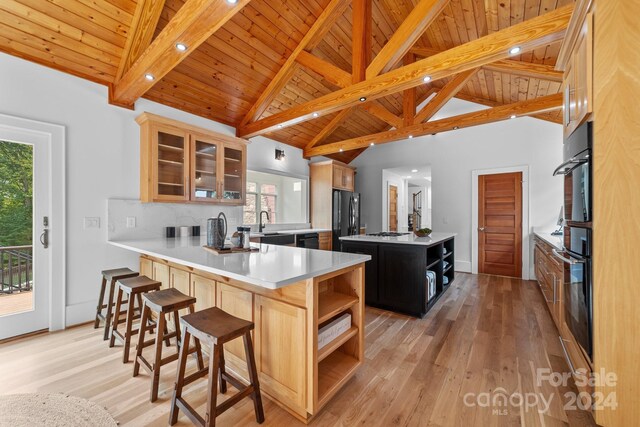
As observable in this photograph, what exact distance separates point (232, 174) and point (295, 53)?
1.98 m

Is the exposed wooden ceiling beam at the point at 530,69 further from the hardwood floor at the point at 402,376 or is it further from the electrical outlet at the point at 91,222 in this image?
the electrical outlet at the point at 91,222

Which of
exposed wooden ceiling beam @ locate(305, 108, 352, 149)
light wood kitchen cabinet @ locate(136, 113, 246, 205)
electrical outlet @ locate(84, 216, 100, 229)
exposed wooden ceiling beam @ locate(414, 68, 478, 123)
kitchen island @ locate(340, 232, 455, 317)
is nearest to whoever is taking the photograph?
electrical outlet @ locate(84, 216, 100, 229)

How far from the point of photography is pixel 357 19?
10.4 ft

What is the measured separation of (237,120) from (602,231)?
4428mm

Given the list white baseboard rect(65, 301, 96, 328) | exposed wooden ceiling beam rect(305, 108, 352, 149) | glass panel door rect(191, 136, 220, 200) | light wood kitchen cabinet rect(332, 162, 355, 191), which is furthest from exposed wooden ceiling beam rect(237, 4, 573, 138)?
white baseboard rect(65, 301, 96, 328)

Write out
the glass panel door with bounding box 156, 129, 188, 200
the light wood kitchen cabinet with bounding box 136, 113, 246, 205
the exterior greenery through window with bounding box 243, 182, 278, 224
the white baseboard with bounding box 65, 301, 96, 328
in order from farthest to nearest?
the exterior greenery through window with bounding box 243, 182, 278, 224
the glass panel door with bounding box 156, 129, 188, 200
the light wood kitchen cabinet with bounding box 136, 113, 246, 205
the white baseboard with bounding box 65, 301, 96, 328

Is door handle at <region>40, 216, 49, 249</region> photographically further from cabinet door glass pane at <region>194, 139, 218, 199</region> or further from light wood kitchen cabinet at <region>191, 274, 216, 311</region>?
light wood kitchen cabinet at <region>191, 274, 216, 311</region>

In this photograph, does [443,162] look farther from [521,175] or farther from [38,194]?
[38,194]

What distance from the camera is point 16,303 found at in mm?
2549

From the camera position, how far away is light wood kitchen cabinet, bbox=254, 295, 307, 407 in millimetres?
1508

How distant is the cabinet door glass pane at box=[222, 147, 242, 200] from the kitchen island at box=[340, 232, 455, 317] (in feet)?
6.03

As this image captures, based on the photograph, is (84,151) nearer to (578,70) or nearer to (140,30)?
(140,30)

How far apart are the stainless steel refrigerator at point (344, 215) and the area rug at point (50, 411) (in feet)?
14.4

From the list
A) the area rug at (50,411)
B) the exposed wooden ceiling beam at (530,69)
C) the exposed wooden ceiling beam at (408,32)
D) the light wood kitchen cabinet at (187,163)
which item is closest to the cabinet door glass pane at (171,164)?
the light wood kitchen cabinet at (187,163)
